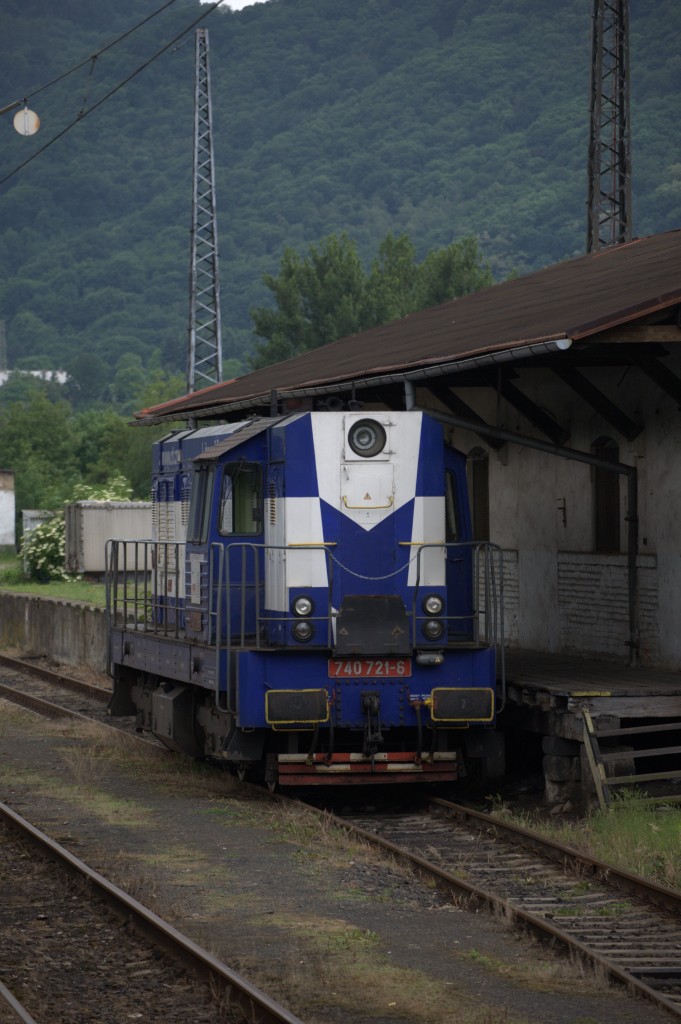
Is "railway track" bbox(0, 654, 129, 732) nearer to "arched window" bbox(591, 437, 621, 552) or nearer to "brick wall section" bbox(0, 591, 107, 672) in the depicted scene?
"brick wall section" bbox(0, 591, 107, 672)

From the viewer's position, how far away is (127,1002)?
22.0 ft

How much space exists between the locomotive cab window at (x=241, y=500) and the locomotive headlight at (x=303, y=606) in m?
0.90

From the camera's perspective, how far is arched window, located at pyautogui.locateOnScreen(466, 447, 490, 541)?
17.5m

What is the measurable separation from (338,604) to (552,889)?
3.62 metres

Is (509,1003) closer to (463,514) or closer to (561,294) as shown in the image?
(463,514)

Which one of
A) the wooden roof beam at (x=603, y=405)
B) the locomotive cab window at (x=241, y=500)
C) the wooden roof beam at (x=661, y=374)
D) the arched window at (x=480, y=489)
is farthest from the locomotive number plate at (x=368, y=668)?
the arched window at (x=480, y=489)

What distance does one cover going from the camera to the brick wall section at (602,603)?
1395cm

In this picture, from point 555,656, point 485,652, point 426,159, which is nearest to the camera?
point 485,652

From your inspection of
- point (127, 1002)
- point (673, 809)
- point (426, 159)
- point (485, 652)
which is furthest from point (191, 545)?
point (426, 159)

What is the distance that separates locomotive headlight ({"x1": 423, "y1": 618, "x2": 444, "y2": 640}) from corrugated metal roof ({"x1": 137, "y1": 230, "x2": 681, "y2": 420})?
87.5 inches

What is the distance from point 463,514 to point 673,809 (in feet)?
10.2

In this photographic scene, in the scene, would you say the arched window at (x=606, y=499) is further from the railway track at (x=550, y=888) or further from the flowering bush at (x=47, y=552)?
the flowering bush at (x=47, y=552)

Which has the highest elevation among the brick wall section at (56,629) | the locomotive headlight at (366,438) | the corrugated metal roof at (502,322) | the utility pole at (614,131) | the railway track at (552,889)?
the utility pole at (614,131)

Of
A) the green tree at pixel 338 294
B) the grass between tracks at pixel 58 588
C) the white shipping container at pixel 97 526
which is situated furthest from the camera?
the green tree at pixel 338 294
